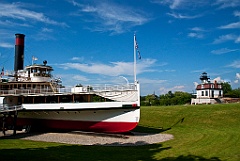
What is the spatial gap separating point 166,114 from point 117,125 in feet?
43.3

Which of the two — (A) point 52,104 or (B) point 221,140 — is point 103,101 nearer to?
(A) point 52,104

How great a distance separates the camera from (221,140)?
1784 centimetres

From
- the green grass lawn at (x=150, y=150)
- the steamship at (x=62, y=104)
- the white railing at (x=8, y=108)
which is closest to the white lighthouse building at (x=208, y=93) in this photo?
the green grass lawn at (x=150, y=150)

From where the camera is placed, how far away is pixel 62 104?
22.5 m

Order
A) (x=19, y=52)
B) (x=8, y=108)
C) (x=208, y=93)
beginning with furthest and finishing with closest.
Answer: (x=208, y=93), (x=19, y=52), (x=8, y=108)

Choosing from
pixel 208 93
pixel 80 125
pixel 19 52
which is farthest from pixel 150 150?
pixel 208 93

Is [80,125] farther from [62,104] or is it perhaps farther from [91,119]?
[62,104]

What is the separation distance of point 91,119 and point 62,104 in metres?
3.08

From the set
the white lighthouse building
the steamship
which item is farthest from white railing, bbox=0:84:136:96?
the white lighthouse building

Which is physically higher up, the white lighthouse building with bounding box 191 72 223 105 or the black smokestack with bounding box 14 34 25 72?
the black smokestack with bounding box 14 34 25 72

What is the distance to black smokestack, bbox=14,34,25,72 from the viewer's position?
100ft

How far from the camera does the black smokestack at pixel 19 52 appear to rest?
30594 millimetres

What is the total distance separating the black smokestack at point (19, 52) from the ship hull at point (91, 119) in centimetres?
846

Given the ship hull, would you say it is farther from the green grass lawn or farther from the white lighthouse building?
the white lighthouse building
